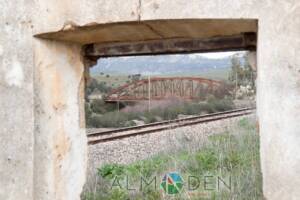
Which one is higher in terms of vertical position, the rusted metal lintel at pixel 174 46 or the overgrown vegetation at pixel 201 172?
the rusted metal lintel at pixel 174 46

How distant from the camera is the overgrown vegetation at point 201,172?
4996mm

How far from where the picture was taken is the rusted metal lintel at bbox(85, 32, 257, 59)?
9.17 feet

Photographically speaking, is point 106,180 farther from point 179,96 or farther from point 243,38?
point 179,96

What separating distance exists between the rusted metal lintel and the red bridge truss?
570 inches

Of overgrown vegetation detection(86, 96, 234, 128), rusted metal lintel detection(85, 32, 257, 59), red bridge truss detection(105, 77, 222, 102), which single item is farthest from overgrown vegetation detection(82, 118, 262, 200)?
red bridge truss detection(105, 77, 222, 102)

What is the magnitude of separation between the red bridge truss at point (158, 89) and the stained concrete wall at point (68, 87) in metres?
14.7

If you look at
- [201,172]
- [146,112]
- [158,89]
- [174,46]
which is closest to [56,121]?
[174,46]

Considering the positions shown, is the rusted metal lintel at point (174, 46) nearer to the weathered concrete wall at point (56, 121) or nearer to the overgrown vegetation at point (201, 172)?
the weathered concrete wall at point (56, 121)

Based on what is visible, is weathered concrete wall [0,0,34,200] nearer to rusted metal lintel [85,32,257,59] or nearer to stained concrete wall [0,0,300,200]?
stained concrete wall [0,0,300,200]

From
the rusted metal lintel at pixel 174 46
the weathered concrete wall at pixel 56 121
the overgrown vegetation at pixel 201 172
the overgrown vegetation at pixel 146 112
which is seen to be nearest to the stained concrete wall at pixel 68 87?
the weathered concrete wall at pixel 56 121

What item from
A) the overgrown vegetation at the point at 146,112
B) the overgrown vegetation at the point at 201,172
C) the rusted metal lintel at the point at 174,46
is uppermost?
the rusted metal lintel at the point at 174,46

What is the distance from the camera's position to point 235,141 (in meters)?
7.75

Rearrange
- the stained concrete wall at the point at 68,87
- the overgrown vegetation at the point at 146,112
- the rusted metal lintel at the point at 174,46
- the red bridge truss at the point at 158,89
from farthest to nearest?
1. the red bridge truss at the point at 158,89
2. the overgrown vegetation at the point at 146,112
3. the rusted metal lintel at the point at 174,46
4. the stained concrete wall at the point at 68,87

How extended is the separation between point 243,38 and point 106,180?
3.26m
